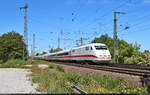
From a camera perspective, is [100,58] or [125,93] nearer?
[125,93]

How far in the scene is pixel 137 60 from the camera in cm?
2902

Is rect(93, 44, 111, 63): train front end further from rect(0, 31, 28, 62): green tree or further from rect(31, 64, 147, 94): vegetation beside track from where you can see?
rect(0, 31, 28, 62): green tree

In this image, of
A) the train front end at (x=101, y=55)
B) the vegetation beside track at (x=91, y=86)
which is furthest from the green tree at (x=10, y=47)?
the vegetation beside track at (x=91, y=86)

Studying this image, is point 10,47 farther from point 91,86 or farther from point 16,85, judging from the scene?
point 91,86

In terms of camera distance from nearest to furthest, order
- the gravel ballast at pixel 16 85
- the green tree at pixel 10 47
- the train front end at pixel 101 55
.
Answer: the gravel ballast at pixel 16 85
the train front end at pixel 101 55
the green tree at pixel 10 47

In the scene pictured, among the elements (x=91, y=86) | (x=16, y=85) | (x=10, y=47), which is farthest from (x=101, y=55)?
(x=10, y=47)

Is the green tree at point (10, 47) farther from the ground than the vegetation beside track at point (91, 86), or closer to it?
farther from the ground

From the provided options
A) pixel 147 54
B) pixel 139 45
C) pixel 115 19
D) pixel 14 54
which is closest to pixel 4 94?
pixel 147 54

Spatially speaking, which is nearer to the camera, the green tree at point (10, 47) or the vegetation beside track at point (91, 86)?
the vegetation beside track at point (91, 86)

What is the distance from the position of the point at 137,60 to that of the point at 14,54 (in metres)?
24.2

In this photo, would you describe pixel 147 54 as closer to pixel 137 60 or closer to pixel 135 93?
pixel 137 60

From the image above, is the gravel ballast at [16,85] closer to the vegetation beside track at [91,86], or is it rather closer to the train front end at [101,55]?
the vegetation beside track at [91,86]

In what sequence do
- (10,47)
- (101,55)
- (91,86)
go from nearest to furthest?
(91,86) < (101,55) < (10,47)

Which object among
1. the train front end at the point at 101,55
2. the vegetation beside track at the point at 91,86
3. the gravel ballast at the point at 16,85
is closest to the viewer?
the vegetation beside track at the point at 91,86
